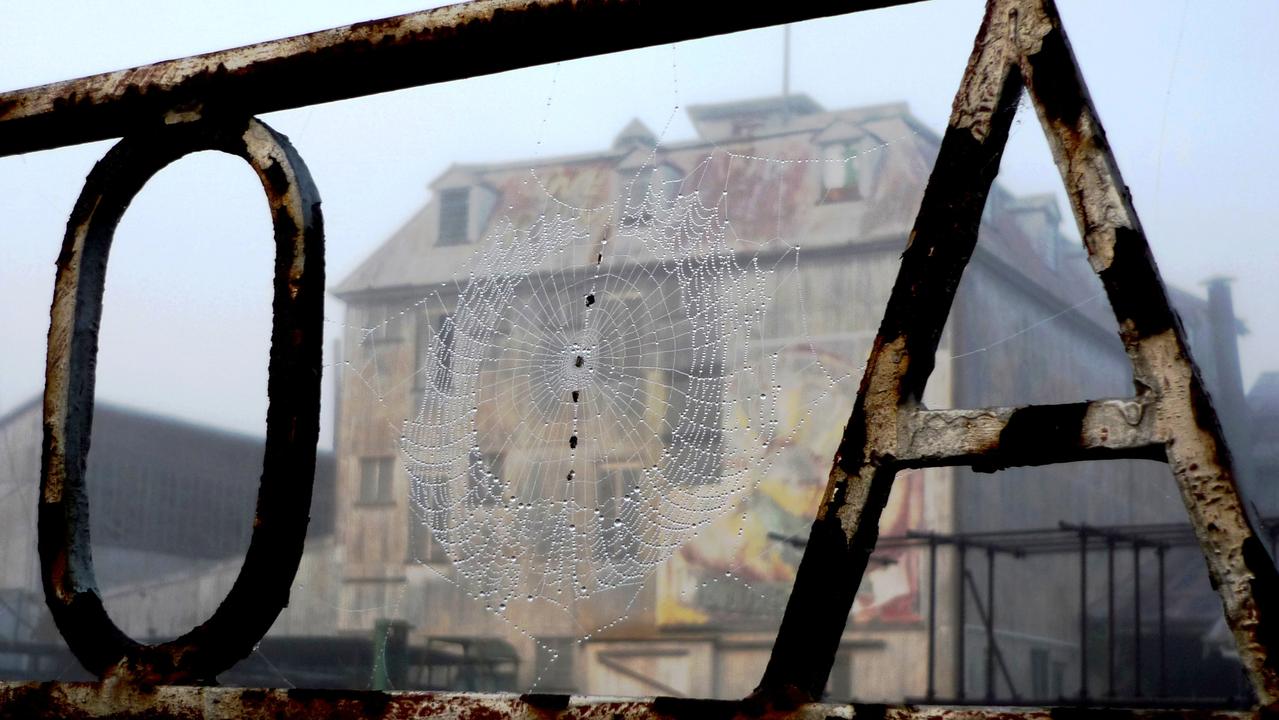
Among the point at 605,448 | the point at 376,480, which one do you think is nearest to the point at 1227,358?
the point at 605,448

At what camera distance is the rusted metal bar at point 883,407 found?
21.8 inches

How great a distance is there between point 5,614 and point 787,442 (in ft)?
38.5

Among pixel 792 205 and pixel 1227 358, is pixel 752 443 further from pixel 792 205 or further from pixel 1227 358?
pixel 1227 358

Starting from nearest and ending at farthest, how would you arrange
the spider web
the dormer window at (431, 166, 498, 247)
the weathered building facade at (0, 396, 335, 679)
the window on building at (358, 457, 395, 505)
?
the spider web
the weathered building facade at (0, 396, 335, 679)
the dormer window at (431, 166, 498, 247)
the window on building at (358, 457, 395, 505)

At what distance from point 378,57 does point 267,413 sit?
172 mm

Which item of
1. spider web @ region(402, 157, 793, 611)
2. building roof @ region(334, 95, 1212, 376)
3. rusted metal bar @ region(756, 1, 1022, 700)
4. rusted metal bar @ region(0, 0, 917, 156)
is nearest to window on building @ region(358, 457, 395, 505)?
spider web @ region(402, 157, 793, 611)

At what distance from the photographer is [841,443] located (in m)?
0.56

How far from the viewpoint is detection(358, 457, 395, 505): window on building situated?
71.7ft

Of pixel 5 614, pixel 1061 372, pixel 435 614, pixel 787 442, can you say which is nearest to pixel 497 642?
pixel 435 614

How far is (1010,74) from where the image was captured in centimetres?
57

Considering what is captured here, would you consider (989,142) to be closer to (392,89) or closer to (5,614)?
(392,89)

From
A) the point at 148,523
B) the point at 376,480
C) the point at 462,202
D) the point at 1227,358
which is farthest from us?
the point at 148,523

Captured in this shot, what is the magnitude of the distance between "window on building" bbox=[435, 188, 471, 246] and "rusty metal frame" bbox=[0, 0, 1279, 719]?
66.2 feet

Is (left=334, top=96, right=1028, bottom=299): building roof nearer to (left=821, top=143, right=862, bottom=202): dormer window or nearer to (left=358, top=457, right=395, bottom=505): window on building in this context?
(left=821, top=143, right=862, bottom=202): dormer window
